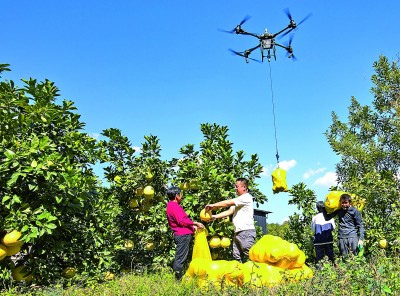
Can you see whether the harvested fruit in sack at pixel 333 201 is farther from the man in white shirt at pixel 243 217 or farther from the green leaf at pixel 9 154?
the green leaf at pixel 9 154

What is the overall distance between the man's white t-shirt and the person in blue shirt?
1914mm

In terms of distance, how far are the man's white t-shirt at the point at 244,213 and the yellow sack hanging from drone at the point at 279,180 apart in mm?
1326

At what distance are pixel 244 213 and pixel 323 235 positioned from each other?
6.72ft

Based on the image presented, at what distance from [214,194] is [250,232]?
131 centimetres

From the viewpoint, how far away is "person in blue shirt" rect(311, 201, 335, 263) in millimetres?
7289

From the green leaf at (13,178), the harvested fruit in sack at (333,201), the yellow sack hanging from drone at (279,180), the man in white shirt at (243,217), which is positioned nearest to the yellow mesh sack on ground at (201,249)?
the man in white shirt at (243,217)

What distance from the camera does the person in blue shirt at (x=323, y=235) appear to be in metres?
7.29

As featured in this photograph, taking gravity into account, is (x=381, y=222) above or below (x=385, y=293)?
above

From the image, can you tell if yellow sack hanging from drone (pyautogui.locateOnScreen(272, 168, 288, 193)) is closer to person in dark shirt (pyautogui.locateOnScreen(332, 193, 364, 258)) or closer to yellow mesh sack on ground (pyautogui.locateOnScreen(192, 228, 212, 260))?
person in dark shirt (pyautogui.locateOnScreen(332, 193, 364, 258))

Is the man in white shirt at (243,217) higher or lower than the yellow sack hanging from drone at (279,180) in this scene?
lower

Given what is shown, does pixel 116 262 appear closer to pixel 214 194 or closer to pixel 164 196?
pixel 164 196

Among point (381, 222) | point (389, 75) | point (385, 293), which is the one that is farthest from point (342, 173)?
point (385, 293)

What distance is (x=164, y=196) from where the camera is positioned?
25.6 ft

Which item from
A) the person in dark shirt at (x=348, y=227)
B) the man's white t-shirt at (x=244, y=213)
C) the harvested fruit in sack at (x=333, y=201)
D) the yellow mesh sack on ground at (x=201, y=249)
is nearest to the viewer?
the yellow mesh sack on ground at (x=201, y=249)
